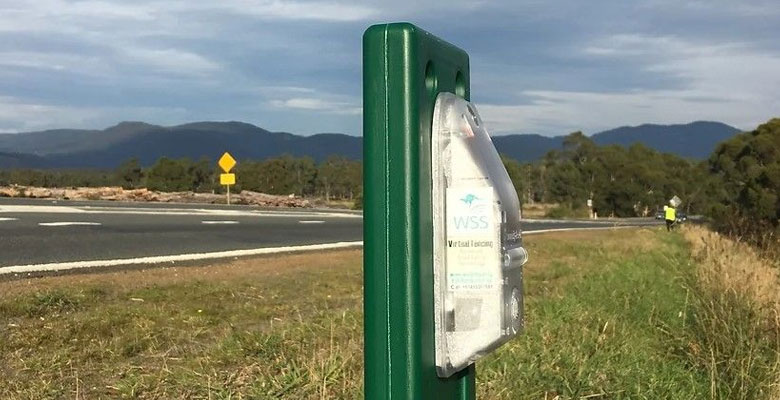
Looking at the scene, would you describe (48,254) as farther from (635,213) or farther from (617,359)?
(635,213)

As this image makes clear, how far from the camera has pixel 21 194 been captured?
31609mm

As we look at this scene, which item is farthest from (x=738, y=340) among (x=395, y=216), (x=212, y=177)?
(x=212, y=177)

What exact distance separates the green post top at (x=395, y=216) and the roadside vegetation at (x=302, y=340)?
202 centimetres

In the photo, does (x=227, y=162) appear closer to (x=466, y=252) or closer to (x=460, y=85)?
(x=460, y=85)

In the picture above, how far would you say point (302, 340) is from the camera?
4641 millimetres

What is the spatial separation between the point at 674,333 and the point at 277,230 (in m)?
11.6

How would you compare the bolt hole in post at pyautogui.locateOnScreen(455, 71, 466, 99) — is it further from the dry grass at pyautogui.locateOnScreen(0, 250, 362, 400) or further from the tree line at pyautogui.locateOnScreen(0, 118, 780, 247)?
the tree line at pyautogui.locateOnScreen(0, 118, 780, 247)

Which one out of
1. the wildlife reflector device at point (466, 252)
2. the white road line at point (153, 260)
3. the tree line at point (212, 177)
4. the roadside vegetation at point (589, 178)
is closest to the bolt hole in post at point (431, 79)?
the wildlife reflector device at point (466, 252)

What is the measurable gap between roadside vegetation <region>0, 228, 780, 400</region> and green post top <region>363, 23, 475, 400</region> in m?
2.02

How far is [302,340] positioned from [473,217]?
328 cm

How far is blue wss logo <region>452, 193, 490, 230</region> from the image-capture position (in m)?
1.50

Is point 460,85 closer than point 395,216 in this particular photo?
No

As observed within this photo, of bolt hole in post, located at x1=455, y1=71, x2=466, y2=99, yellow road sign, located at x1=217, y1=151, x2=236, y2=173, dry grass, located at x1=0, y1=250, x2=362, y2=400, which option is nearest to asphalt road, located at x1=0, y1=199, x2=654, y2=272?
dry grass, located at x1=0, y1=250, x2=362, y2=400

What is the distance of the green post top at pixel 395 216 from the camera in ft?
4.71
